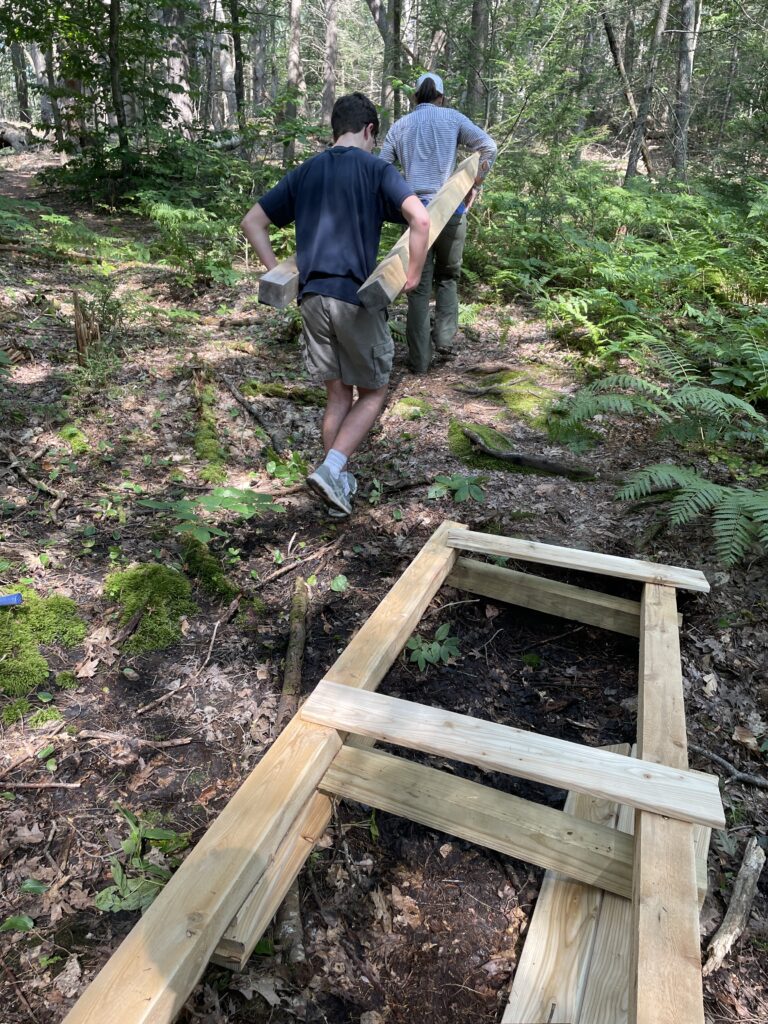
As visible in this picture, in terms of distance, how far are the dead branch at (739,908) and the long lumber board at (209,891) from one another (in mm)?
1347

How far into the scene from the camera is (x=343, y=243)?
12.1 feet

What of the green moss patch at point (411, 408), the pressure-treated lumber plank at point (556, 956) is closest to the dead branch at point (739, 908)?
the pressure-treated lumber plank at point (556, 956)

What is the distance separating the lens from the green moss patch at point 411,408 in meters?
5.21

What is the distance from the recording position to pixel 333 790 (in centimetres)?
227

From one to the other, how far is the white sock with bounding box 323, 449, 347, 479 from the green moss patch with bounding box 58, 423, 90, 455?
5.99 ft

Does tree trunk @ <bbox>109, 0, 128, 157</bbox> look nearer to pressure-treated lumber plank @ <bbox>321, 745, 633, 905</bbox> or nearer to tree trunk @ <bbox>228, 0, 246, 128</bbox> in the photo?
tree trunk @ <bbox>228, 0, 246, 128</bbox>

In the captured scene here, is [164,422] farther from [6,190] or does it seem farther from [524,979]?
[6,190]

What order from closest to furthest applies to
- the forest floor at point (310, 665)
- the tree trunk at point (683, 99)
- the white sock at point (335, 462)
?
1. the forest floor at point (310, 665)
2. the white sock at point (335, 462)
3. the tree trunk at point (683, 99)

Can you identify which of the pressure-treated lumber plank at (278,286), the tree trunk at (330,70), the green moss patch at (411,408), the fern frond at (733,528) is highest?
the tree trunk at (330,70)

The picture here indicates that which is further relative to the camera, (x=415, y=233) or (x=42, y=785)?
(x=415, y=233)

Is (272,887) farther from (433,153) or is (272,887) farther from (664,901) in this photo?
(433,153)

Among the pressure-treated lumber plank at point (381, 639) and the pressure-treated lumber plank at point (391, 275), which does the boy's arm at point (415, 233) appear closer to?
the pressure-treated lumber plank at point (391, 275)

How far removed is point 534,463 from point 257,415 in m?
2.24

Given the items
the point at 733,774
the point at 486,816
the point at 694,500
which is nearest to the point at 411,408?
the point at 694,500
